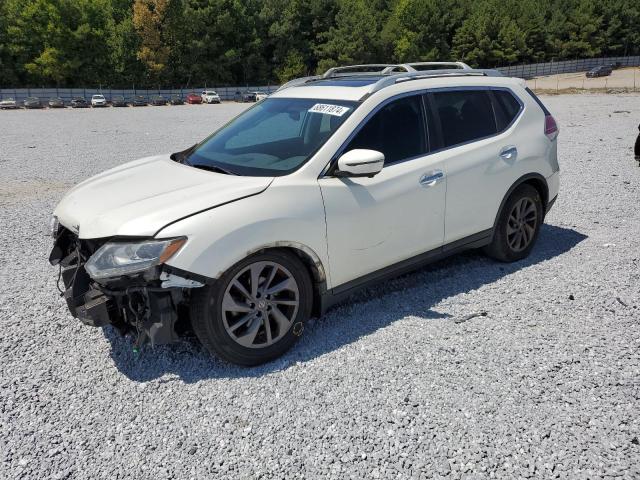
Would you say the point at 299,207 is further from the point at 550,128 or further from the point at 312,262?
the point at 550,128

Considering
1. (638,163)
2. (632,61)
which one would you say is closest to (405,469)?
(638,163)

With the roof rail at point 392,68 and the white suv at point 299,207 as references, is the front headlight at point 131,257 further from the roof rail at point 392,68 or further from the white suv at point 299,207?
the roof rail at point 392,68

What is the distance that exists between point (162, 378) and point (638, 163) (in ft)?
33.3

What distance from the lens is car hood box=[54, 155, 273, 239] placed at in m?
3.09

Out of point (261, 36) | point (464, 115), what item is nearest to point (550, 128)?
point (464, 115)

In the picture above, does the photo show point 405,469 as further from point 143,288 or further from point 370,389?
point 143,288

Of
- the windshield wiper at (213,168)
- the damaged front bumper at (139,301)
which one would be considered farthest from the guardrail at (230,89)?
the damaged front bumper at (139,301)

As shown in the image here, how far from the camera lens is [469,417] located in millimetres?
2895

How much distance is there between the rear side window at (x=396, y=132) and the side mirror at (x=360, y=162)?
198 mm

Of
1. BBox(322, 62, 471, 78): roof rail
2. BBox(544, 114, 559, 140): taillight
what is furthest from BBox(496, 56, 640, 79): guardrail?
BBox(322, 62, 471, 78): roof rail

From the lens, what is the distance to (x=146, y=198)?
11.0ft

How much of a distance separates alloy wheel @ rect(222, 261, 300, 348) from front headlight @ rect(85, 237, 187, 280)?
0.44 meters

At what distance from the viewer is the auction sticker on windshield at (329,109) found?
391 centimetres

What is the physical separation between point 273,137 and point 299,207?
107 centimetres
